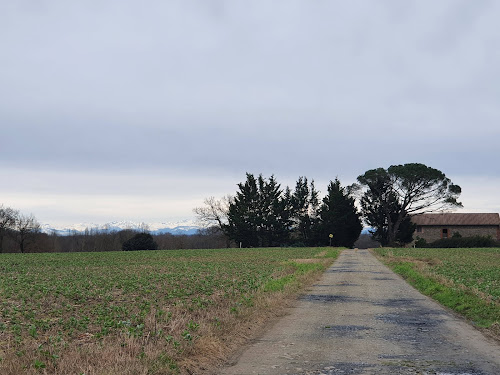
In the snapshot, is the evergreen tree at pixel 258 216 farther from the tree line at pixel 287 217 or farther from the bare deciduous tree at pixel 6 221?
the bare deciduous tree at pixel 6 221

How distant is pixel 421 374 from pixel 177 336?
4.42m

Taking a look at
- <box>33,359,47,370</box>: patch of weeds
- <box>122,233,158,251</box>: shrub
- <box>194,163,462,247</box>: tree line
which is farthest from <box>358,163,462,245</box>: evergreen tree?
<box>33,359,47,370</box>: patch of weeds

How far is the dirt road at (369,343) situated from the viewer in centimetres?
722

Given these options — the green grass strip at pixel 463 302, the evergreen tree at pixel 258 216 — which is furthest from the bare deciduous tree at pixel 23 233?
the green grass strip at pixel 463 302

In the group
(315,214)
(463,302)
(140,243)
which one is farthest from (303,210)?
(463,302)

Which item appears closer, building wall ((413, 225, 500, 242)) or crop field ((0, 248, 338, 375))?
crop field ((0, 248, 338, 375))

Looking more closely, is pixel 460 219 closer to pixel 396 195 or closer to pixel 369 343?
pixel 396 195

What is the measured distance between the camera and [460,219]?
9412 centimetres

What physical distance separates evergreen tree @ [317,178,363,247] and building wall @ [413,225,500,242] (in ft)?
52.6

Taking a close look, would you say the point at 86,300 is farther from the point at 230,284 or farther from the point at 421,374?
→ the point at 421,374

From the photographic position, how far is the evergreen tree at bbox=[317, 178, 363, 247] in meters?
84.4

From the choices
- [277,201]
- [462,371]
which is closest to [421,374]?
[462,371]

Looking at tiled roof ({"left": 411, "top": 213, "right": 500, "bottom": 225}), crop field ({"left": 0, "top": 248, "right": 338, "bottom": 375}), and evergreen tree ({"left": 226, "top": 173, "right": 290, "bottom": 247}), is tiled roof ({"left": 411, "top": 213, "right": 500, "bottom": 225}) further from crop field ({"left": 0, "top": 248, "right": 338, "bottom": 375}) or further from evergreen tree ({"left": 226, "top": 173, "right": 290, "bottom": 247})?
crop field ({"left": 0, "top": 248, "right": 338, "bottom": 375})

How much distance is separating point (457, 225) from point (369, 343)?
304 ft
